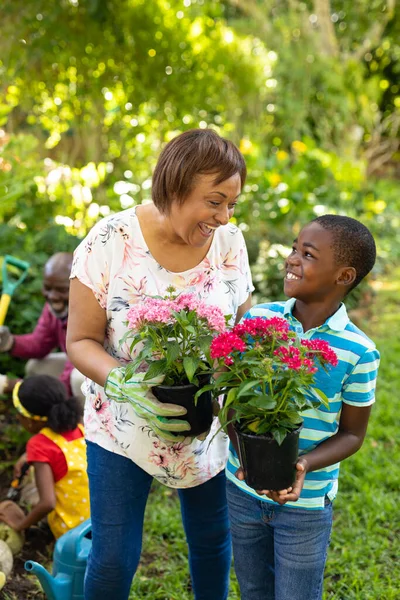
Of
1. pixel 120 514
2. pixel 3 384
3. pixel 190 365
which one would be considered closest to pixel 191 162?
pixel 190 365

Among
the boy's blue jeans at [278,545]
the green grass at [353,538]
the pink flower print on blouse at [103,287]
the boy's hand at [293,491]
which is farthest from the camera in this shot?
the green grass at [353,538]

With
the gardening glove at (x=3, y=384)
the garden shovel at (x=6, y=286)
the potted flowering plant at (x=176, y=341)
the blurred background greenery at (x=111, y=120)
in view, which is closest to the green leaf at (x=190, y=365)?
the potted flowering plant at (x=176, y=341)

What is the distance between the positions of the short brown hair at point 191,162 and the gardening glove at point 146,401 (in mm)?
476

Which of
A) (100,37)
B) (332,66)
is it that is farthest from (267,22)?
(100,37)

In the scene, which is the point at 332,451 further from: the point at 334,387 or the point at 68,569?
the point at 68,569

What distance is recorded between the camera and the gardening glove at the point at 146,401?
66.4 inches

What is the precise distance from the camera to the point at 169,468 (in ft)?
6.31

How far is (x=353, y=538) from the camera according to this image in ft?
9.73

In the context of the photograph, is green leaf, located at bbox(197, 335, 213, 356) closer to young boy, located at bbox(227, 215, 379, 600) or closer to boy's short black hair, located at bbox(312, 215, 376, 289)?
young boy, located at bbox(227, 215, 379, 600)

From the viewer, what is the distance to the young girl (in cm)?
277

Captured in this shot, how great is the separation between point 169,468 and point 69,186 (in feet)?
11.9

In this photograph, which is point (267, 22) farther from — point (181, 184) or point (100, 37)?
point (181, 184)

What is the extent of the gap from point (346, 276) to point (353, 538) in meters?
1.63

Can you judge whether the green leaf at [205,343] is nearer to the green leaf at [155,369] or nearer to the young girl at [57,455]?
the green leaf at [155,369]
